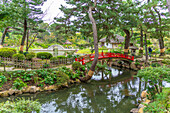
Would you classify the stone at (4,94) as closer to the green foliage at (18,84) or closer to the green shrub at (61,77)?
the green foliage at (18,84)

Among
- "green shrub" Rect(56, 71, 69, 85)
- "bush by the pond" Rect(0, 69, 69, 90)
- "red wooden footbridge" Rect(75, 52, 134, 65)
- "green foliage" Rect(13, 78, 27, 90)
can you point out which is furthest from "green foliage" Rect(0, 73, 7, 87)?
"red wooden footbridge" Rect(75, 52, 134, 65)

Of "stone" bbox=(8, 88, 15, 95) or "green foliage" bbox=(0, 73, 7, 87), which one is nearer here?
"stone" bbox=(8, 88, 15, 95)

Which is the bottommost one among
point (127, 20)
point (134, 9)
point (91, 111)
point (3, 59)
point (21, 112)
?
point (91, 111)

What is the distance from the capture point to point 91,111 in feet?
27.0

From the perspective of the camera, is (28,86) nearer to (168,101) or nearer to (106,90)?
(106,90)

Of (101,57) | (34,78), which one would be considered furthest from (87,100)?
(101,57)

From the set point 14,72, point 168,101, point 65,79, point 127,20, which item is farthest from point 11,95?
point 127,20

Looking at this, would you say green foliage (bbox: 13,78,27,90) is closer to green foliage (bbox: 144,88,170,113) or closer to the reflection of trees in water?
the reflection of trees in water

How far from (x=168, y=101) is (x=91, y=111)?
439 centimetres

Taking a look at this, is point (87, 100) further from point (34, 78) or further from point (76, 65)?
point (76, 65)

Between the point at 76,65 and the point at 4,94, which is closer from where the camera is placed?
the point at 4,94

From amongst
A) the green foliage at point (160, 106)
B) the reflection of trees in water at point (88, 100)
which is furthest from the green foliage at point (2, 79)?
the green foliage at point (160, 106)

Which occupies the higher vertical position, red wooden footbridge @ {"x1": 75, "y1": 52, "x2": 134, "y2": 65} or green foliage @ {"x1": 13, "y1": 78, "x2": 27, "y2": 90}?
red wooden footbridge @ {"x1": 75, "y1": 52, "x2": 134, "y2": 65}

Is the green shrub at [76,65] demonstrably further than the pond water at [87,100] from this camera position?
Yes
